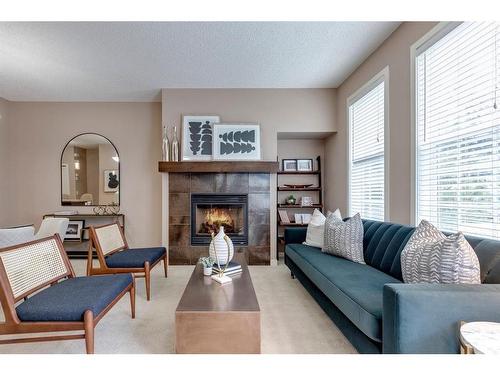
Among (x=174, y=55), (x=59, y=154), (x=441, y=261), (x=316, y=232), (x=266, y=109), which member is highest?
(x=174, y=55)

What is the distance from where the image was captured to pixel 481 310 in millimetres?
1109

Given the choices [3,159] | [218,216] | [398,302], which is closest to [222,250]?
[398,302]

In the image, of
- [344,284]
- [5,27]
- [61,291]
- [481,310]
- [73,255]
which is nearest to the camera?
[481,310]

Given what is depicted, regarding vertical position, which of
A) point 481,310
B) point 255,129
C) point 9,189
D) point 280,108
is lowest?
point 481,310

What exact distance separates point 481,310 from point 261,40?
273cm

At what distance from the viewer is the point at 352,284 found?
181 centimetres

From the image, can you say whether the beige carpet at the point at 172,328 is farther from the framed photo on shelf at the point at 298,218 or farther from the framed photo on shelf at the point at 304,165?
the framed photo on shelf at the point at 304,165

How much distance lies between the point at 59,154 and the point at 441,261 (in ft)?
17.6

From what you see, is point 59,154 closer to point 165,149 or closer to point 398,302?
point 165,149

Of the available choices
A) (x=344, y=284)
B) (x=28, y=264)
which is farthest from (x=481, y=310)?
(x=28, y=264)

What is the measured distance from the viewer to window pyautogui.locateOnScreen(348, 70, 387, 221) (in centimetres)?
295

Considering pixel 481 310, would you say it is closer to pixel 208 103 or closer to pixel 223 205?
pixel 223 205

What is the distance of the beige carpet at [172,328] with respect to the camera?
5.85 ft

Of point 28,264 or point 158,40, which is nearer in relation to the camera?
point 28,264
